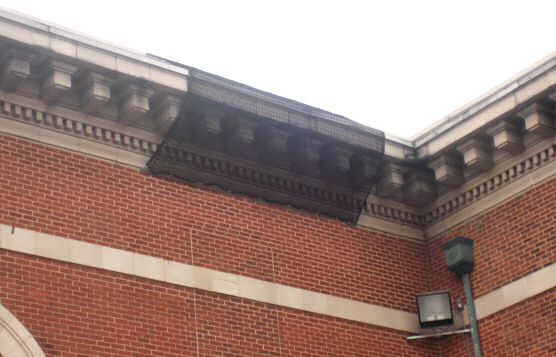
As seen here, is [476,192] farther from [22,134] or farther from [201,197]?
[22,134]

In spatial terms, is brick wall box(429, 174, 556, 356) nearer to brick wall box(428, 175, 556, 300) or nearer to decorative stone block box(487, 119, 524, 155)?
brick wall box(428, 175, 556, 300)

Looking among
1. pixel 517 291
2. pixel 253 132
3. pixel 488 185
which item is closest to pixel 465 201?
pixel 488 185

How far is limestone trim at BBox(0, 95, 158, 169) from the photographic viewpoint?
44.4 ft

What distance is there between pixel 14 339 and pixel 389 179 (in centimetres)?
622

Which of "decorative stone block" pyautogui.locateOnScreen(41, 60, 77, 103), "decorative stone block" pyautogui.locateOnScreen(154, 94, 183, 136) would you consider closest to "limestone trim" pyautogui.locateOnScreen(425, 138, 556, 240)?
"decorative stone block" pyautogui.locateOnScreen(154, 94, 183, 136)

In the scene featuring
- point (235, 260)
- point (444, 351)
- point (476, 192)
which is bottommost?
point (444, 351)

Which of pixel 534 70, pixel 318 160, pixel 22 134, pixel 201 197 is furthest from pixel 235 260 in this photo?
pixel 534 70

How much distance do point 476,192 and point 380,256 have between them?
1642mm

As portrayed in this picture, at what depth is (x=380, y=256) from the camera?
53.5ft

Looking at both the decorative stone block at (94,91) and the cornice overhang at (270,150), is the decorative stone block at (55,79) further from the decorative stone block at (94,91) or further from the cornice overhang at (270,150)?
the cornice overhang at (270,150)

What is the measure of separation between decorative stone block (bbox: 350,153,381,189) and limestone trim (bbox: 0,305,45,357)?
5.53 meters

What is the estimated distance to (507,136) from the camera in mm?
15344

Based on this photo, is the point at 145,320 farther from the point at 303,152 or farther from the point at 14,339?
the point at 303,152

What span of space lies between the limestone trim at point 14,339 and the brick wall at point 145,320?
0.08 meters
